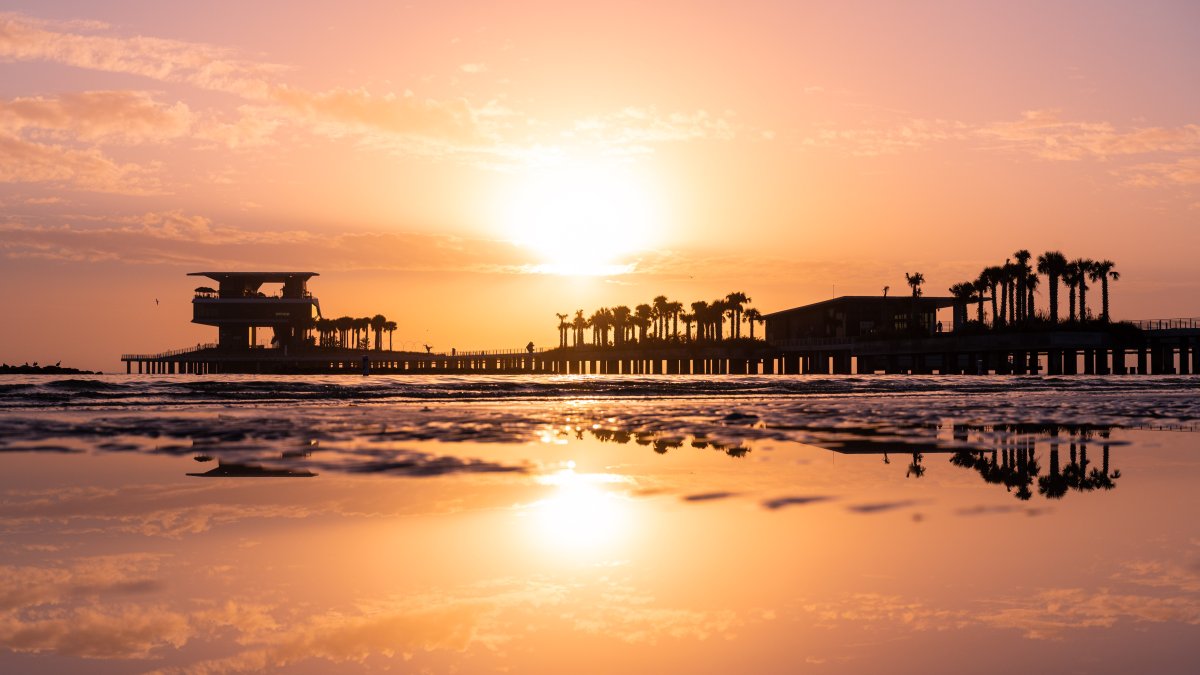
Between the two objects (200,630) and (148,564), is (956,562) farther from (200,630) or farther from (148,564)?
(148,564)

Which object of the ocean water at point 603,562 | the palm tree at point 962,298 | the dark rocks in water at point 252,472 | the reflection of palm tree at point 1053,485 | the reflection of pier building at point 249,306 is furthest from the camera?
the reflection of pier building at point 249,306

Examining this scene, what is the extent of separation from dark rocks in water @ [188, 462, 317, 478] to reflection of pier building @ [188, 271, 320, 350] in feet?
560

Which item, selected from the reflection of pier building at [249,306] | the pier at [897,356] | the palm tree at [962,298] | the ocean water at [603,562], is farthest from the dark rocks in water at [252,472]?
the reflection of pier building at [249,306]

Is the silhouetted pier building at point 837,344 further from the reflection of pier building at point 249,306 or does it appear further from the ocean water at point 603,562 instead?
the ocean water at point 603,562

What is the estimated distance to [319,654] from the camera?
457cm

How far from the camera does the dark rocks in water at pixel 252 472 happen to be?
11.1 metres

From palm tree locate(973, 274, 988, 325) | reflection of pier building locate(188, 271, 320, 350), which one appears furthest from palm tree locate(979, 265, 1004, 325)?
reflection of pier building locate(188, 271, 320, 350)

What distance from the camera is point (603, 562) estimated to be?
21.0 feet

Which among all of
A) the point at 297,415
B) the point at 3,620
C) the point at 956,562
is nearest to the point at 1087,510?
the point at 956,562

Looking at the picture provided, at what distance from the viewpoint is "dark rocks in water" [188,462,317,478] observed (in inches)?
439

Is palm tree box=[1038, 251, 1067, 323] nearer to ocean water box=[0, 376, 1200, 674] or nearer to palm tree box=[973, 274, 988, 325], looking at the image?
palm tree box=[973, 274, 988, 325]

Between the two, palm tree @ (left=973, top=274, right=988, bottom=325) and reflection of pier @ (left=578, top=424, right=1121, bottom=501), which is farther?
palm tree @ (left=973, top=274, right=988, bottom=325)

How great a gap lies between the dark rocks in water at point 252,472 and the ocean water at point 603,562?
0.18ft

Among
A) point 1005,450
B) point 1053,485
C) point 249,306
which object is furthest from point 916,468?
point 249,306
